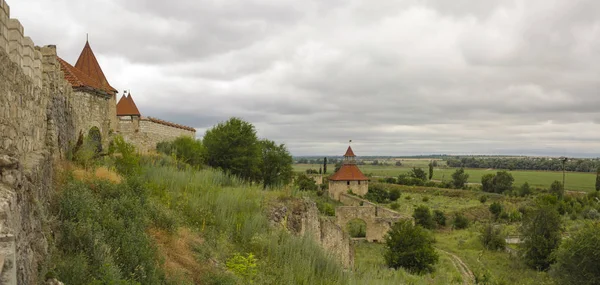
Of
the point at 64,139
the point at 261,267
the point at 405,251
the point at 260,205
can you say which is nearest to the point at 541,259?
the point at 405,251

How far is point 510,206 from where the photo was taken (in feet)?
164

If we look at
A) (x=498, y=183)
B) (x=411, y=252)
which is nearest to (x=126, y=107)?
(x=411, y=252)

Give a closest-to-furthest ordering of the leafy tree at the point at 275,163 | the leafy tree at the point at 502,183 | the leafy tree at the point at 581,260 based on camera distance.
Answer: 1. the leafy tree at the point at 581,260
2. the leafy tree at the point at 275,163
3. the leafy tree at the point at 502,183

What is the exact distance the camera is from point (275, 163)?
2977 centimetres

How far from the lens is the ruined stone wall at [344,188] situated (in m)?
51.9

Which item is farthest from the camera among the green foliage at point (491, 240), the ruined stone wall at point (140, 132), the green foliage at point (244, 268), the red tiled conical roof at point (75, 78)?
the green foliage at point (491, 240)

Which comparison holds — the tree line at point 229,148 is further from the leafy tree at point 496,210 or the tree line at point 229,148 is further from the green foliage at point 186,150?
the leafy tree at point 496,210

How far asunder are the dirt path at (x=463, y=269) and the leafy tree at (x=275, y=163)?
1246cm

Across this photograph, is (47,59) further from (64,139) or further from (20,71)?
(20,71)

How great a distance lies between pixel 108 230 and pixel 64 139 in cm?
433

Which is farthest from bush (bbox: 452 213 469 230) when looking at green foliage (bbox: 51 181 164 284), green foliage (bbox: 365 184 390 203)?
green foliage (bbox: 51 181 164 284)

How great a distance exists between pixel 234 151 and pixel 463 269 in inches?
595

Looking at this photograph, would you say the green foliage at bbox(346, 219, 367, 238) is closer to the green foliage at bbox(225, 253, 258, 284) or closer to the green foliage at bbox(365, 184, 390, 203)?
the green foliage at bbox(365, 184, 390, 203)

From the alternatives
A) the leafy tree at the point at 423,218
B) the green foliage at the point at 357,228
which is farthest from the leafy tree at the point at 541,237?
the green foliage at the point at 357,228
